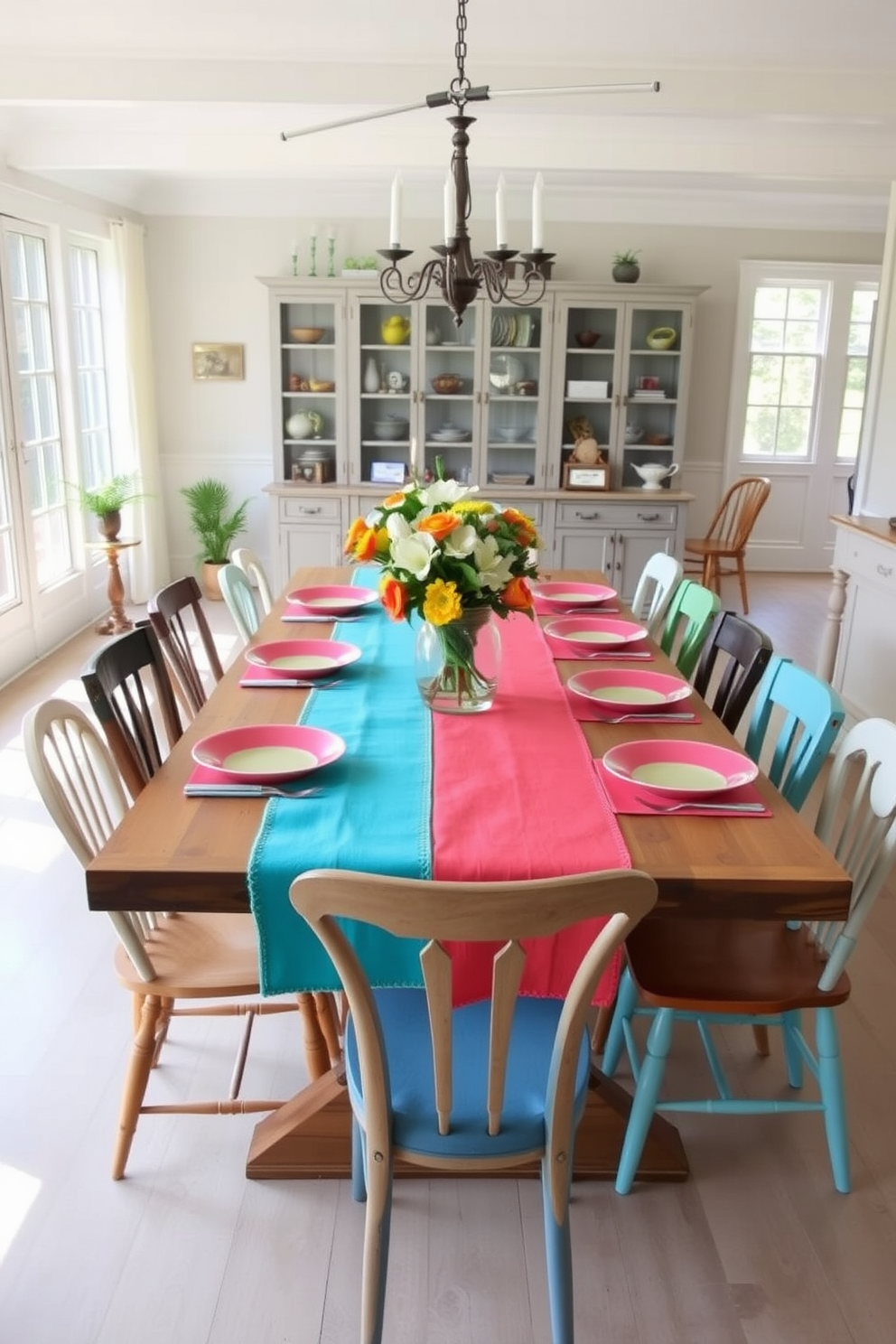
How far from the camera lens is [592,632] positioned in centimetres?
288

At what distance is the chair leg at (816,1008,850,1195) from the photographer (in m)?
1.94

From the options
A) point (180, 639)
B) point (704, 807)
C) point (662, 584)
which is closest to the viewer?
point (704, 807)

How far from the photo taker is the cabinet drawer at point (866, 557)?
387 cm

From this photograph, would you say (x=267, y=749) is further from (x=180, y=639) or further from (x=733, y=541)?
(x=733, y=541)

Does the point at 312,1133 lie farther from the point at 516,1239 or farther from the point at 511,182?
the point at 511,182

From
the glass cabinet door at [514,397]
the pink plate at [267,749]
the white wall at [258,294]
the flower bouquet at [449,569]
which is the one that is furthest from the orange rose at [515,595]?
the white wall at [258,294]

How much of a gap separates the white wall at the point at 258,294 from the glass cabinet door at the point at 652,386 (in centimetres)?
50

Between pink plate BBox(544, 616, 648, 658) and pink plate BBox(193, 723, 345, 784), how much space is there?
2.97ft

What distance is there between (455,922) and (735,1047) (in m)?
1.44

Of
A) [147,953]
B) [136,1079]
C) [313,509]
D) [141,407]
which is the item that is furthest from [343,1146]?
[141,407]

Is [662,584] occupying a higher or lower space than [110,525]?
higher

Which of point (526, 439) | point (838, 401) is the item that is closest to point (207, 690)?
point (526, 439)

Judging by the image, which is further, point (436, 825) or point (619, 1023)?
point (619, 1023)

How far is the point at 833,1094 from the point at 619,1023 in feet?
1.49
